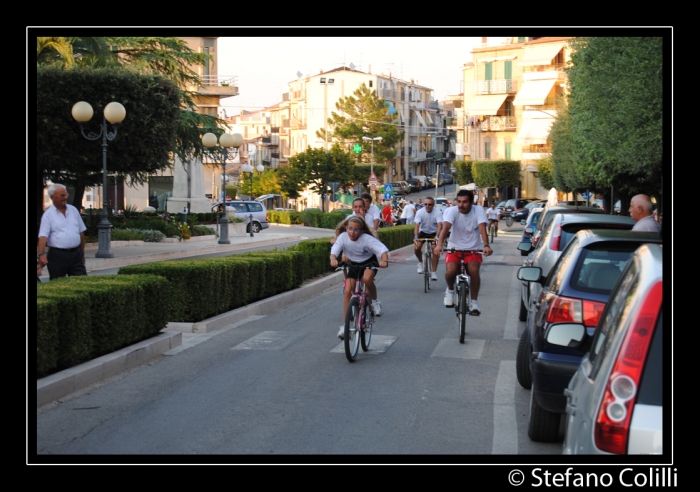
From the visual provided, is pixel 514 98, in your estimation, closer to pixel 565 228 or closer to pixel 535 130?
pixel 535 130

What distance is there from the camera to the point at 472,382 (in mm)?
9242

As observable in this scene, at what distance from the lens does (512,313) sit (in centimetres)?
1527

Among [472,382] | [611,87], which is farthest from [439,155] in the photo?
[472,382]

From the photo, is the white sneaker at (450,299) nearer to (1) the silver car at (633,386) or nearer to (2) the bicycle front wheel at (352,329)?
(2) the bicycle front wheel at (352,329)

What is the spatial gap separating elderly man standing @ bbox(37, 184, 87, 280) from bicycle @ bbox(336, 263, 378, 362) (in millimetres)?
3572

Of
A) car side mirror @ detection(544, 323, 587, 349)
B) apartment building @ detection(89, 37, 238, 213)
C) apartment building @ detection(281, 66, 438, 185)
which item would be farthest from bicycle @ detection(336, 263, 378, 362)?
apartment building @ detection(281, 66, 438, 185)

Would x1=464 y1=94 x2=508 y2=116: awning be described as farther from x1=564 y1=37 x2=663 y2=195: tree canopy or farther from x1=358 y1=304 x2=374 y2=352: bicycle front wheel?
x1=358 y1=304 x2=374 y2=352: bicycle front wheel

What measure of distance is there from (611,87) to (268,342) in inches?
368

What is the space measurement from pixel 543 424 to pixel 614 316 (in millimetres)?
2748

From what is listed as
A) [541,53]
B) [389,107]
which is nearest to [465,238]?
[541,53]

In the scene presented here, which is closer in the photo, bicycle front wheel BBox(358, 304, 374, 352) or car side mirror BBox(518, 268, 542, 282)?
car side mirror BBox(518, 268, 542, 282)

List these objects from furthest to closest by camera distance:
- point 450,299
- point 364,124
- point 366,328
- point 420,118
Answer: point 420,118 → point 364,124 → point 450,299 → point 366,328

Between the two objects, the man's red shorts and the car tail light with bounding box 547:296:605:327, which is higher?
the man's red shorts

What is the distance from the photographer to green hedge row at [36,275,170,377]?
847cm
